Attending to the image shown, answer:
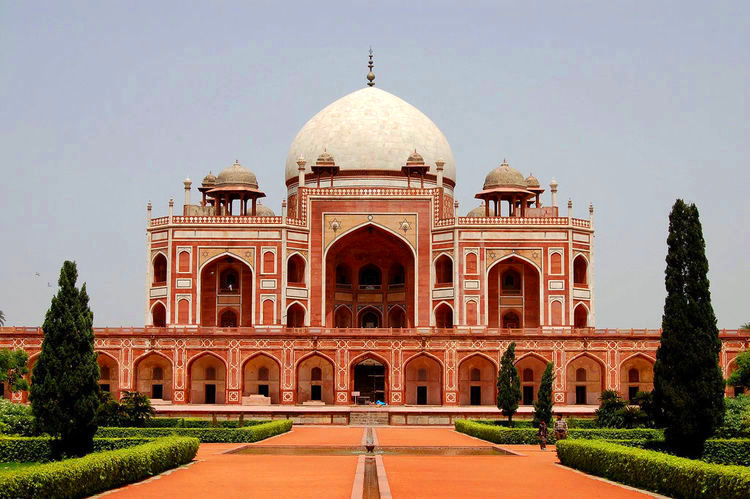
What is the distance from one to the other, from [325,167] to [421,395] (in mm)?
11205

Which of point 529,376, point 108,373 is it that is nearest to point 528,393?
point 529,376

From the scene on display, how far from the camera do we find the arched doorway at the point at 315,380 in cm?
4125

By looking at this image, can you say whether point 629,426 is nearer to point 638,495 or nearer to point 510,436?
point 510,436

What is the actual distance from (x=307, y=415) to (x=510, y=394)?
7781 mm

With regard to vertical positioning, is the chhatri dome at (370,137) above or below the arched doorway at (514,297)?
above

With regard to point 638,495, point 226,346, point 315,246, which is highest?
point 315,246

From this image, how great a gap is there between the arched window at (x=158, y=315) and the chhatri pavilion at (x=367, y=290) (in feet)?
0.18

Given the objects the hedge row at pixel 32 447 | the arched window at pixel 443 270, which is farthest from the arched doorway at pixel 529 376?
the hedge row at pixel 32 447

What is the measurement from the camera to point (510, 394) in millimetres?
28828

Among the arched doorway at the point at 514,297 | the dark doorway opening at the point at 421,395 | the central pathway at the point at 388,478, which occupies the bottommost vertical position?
the central pathway at the point at 388,478

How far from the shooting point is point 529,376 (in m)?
41.5

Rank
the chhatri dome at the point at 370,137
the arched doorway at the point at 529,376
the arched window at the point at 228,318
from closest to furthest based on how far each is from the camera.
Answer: the arched doorway at the point at 529,376 → the arched window at the point at 228,318 → the chhatri dome at the point at 370,137

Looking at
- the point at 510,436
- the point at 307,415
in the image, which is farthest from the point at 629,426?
the point at 307,415

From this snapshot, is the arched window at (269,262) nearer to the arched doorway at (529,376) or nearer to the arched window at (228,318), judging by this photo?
the arched window at (228,318)
